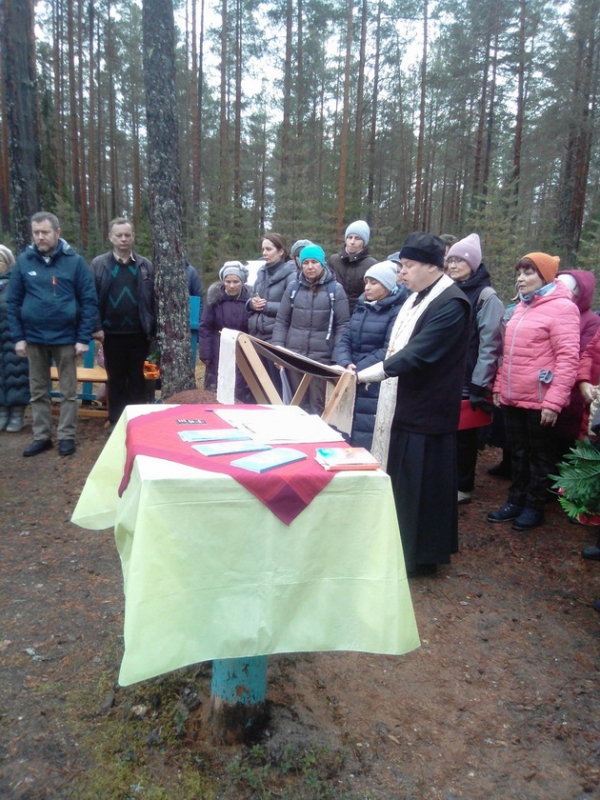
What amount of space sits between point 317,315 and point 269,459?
128 inches

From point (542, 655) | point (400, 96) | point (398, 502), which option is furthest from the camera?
point (400, 96)

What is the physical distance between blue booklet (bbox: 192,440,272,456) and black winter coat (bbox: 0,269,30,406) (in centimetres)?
488

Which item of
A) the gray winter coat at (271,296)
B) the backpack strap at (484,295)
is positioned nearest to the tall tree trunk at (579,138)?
the gray winter coat at (271,296)

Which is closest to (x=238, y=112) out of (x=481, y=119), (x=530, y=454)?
(x=481, y=119)

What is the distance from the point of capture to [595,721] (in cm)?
262

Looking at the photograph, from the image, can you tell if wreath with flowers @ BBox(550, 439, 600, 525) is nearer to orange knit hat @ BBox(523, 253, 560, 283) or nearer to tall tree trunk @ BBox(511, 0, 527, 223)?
orange knit hat @ BBox(523, 253, 560, 283)

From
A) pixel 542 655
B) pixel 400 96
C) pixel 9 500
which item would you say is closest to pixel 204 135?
pixel 400 96

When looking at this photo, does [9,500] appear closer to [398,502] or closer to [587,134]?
[398,502]

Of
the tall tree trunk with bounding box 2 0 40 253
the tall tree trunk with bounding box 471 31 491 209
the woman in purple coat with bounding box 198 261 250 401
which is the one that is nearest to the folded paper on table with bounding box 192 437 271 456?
the woman in purple coat with bounding box 198 261 250 401

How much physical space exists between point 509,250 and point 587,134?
3.54 m

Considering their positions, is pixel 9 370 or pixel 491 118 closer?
pixel 9 370

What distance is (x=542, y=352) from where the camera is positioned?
13.6 feet

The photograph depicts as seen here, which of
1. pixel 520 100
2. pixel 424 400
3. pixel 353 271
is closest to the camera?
pixel 424 400

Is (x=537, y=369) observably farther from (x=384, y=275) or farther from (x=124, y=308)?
(x=124, y=308)
